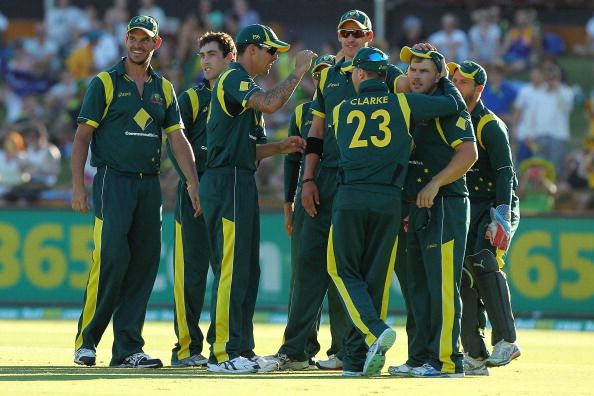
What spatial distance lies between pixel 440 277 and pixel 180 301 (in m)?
2.51

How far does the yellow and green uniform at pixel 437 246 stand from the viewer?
948 cm

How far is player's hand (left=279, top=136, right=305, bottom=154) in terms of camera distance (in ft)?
34.1

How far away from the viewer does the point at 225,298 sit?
9.85 meters

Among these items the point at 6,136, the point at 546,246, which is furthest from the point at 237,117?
the point at 6,136

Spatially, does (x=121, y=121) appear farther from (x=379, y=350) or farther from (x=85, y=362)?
(x=379, y=350)

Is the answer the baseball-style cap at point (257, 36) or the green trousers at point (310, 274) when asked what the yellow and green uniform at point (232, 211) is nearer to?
the baseball-style cap at point (257, 36)

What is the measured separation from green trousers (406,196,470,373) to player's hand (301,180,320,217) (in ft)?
3.01

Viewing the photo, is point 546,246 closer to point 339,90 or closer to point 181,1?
point 339,90

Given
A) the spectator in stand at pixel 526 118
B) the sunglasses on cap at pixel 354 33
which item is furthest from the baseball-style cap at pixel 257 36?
the spectator in stand at pixel 526 118

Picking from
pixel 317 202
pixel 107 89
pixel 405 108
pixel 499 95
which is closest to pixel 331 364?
pixel 317 202

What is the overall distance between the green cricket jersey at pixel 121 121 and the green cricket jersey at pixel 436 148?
2.14 metres

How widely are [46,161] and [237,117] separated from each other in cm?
1089

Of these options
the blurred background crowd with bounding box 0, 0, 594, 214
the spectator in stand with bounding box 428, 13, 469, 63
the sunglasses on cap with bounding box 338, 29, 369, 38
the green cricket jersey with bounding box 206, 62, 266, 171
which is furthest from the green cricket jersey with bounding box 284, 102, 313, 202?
the spectator in stand with bounding box 428, 13, 469, 63

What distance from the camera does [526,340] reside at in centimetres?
1437
